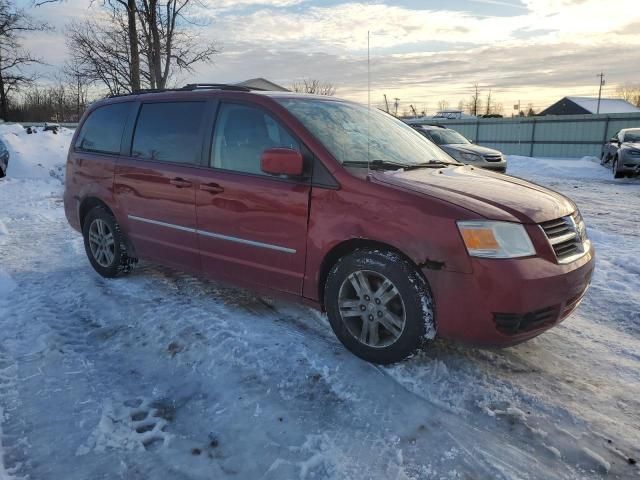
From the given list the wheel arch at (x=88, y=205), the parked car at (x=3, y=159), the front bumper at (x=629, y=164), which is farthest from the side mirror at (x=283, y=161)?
the front bumper at (x=629, y=164)

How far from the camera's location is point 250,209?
3.78 m

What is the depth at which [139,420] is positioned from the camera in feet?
9.06

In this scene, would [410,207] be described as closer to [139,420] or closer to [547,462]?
[547,462]

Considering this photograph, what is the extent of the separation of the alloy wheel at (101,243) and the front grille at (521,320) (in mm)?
3816

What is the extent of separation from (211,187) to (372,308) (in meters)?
1.66

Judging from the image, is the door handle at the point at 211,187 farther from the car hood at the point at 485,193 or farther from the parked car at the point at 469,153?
the parked car at the point at 469,153

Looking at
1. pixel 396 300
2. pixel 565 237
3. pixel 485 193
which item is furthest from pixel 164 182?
pixel 565 237

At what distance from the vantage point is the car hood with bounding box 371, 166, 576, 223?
3043 millimetres

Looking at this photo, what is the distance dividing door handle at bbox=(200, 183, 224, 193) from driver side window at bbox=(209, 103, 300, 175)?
0.16 m

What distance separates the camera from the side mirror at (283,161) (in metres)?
3.43

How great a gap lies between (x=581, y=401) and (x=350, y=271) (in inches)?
61.6

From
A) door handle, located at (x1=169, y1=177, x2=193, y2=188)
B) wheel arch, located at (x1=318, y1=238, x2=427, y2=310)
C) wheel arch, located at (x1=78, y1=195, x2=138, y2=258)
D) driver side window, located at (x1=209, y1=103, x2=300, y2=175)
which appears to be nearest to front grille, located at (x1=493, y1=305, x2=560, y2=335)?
wheel arch, located at (x1=318, y1=238, x2=427, y2=310)

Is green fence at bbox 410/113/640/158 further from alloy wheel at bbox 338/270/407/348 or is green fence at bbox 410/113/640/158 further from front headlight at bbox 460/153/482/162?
alloy wheel at bbox 338/270/407/348

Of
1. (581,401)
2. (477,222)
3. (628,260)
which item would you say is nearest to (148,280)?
(477,222)
